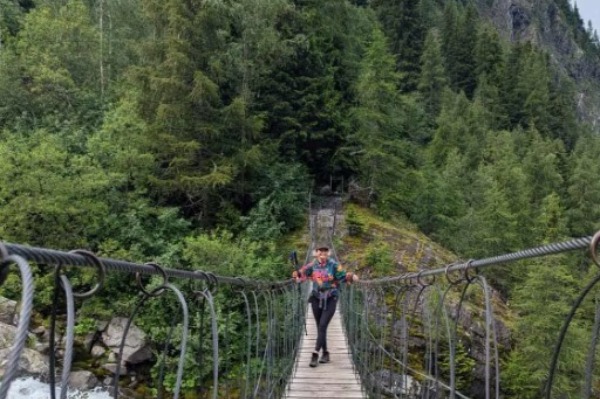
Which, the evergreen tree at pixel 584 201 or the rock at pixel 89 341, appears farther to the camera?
the evergreen tree at pixel 584 201

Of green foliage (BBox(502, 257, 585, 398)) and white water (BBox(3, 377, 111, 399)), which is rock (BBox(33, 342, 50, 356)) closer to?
white water (BBox(3, 377, 111, 399))

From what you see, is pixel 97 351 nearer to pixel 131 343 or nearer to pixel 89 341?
pixel 89 341

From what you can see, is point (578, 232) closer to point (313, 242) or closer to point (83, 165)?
point (313, 242)

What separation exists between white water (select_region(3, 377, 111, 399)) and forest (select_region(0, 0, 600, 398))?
4.89 ft

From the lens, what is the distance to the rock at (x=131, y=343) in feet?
29.7

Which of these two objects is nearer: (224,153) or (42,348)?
(42,348)

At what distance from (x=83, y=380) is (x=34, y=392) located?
33.1 inches

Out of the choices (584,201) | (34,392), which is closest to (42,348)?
(34,392)

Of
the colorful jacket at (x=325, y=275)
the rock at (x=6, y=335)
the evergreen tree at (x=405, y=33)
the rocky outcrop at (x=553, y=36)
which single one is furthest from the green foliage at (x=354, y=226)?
the rocky outcrop at (x=553, y=36)

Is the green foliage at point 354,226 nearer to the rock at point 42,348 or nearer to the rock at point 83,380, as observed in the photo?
the rock at point 83,380

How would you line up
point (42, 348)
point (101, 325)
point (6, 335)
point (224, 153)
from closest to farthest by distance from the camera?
1. point (6, 335)
2. point (42, 348)
3. point (101, 325)
4. point (224, 153)

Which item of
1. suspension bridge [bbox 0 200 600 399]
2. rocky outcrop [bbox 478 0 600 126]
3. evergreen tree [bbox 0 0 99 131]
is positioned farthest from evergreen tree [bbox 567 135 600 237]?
rocky outcrop [bbox 478 0 600 126]

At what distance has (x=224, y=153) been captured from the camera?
13680 millimetres

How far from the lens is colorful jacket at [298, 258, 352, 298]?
4555mm
